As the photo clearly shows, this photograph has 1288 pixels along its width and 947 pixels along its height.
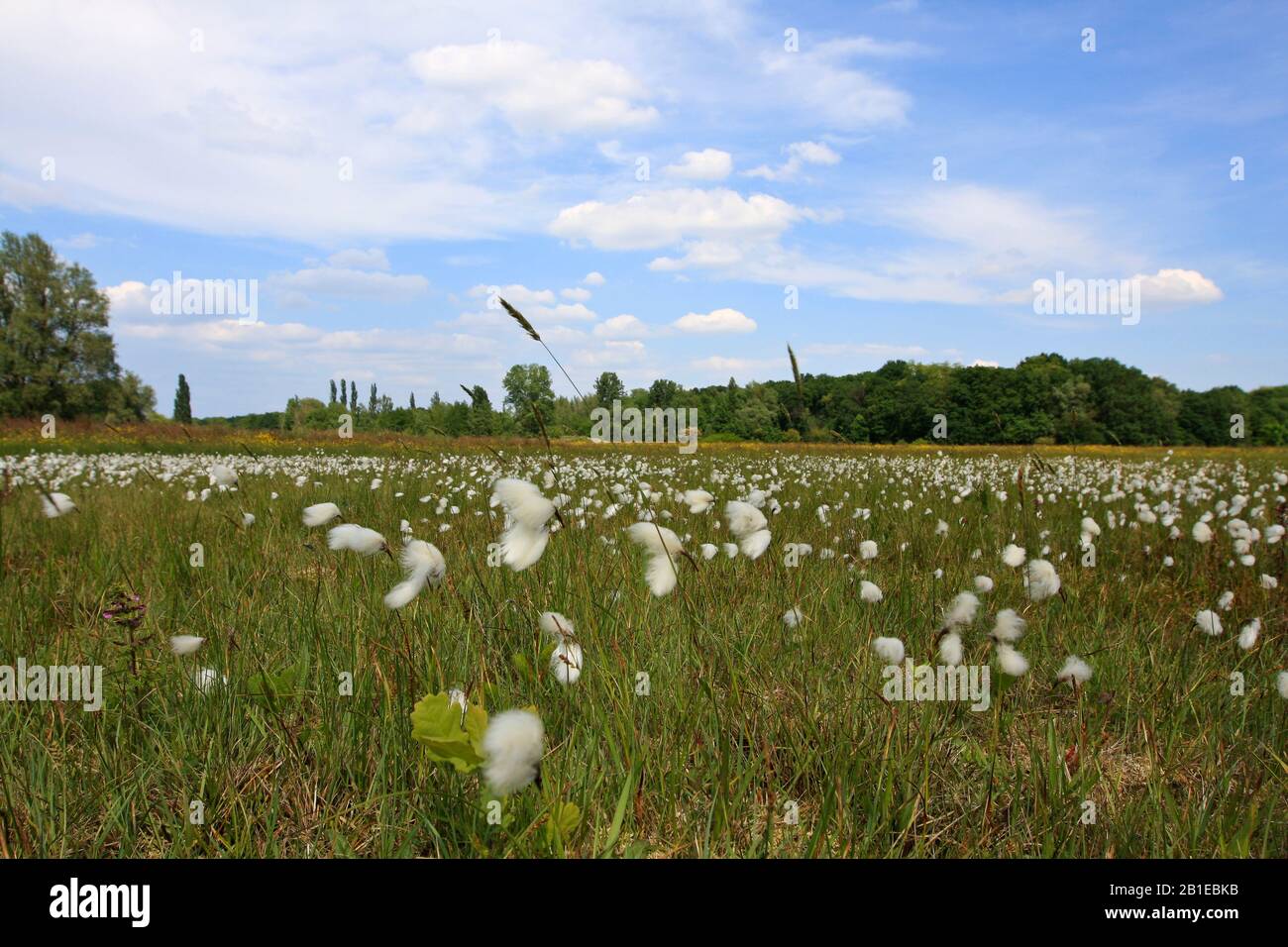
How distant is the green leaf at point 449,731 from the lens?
1470 millimetres

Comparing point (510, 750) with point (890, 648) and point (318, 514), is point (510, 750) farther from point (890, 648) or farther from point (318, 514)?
point (890, 648)

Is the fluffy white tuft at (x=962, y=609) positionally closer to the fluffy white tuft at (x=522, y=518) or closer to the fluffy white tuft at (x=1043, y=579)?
the fluffy white tuft at (x=1043, y=579)

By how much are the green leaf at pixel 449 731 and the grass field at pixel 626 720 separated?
0.45 ft

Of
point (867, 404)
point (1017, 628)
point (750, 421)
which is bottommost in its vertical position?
point (1017, 628)

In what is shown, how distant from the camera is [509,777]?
1.36 m

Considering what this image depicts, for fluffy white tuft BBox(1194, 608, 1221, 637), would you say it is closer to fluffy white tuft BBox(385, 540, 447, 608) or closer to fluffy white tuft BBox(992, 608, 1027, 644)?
fluffy white tuft BBox(992, 608, 1027, 644)

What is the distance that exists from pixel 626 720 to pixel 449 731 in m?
0.67

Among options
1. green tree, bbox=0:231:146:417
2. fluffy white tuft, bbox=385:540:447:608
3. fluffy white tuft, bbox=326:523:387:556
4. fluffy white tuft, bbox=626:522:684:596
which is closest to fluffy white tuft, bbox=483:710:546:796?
fluffy white tuft, bbox=385:540:447:608

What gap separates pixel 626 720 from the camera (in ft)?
6.64

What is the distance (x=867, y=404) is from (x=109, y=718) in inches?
1908

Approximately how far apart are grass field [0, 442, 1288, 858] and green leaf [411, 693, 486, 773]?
139mm

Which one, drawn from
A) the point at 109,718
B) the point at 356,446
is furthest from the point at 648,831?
the point at 356,446

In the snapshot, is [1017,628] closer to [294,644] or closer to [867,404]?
[294,644]
